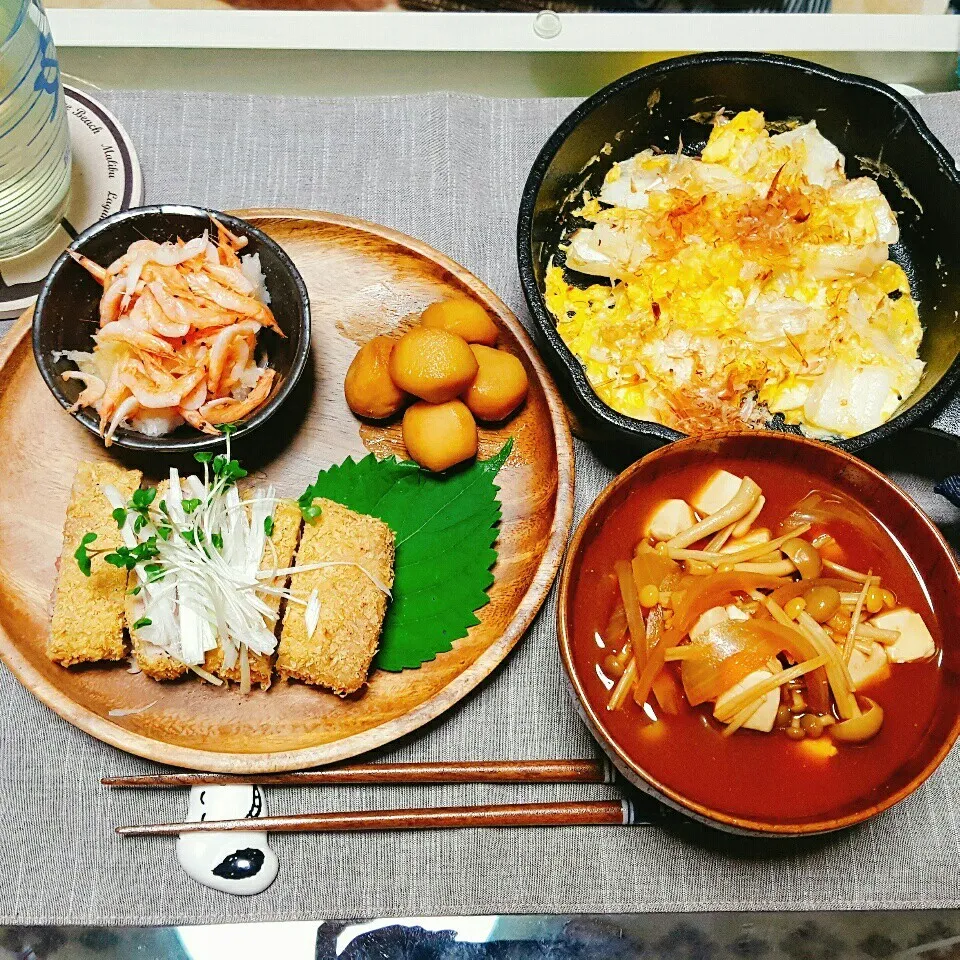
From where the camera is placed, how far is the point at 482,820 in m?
1.74

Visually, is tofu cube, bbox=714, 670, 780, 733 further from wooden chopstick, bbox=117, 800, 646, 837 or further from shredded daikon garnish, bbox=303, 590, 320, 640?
shredded daikon garnish, bbox=303, 590, 320, 640

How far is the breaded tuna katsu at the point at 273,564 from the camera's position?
1.74m

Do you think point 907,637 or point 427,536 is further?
point 427,536

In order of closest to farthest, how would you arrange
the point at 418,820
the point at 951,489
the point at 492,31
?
1. the point at 418,820
2. the point at 951,489
3. the point at 492,31

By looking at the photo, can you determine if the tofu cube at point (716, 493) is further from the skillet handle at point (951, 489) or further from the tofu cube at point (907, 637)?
the skillet handle at point (951, 489)

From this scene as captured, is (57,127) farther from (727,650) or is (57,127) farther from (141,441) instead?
(727,650)

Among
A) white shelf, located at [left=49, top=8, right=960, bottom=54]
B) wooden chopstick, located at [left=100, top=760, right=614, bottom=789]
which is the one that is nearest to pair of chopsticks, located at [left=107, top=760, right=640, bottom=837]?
wooden chopstick, located at [left=100, top=760, right=614, bottom=789]

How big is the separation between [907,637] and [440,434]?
902 millimetres

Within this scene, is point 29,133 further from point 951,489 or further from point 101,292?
point 951,489

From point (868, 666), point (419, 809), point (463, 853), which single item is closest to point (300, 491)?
point (419, 809)

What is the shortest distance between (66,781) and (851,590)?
150cm

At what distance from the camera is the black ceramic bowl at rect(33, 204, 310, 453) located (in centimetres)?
174

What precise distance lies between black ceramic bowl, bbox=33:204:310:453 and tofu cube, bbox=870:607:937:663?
1146 mm

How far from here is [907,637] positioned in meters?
1.55
